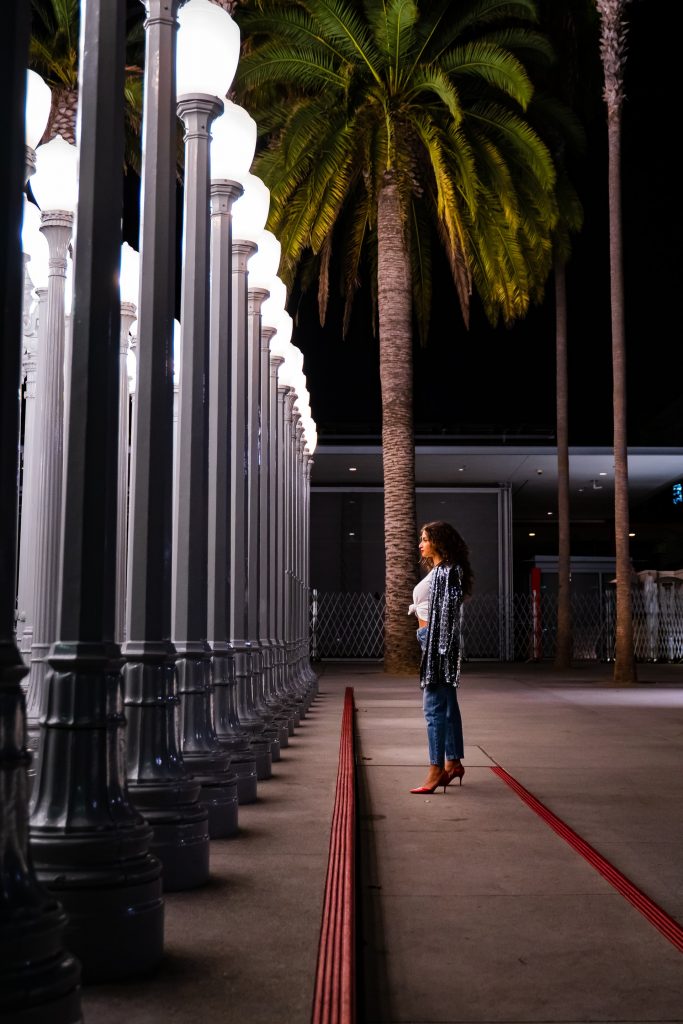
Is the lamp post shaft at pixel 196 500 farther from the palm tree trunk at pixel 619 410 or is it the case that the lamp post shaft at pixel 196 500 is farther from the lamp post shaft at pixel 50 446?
the palm tree trunk at pixel 619 410

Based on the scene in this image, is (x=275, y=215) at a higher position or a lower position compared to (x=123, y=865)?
higher

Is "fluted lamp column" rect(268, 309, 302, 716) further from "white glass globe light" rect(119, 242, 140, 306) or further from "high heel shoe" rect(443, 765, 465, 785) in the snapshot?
"high heel shoe" rect(443, 765, 465, 785)

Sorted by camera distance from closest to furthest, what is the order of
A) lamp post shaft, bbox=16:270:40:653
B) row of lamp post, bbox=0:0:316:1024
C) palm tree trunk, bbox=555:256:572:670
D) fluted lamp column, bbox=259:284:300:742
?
row of lamp post, bbox=0:0:316:1024 < fluted lamp column, bbox=259:284:300:742 < lamp post shaft, bbox=16:270:40:653 < palm tree trunk, bbox=555:256:572:670

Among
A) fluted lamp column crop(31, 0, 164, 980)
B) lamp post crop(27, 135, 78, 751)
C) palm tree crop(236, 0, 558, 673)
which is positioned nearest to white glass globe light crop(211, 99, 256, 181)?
lamp post crop(27, 135, 78, 751)

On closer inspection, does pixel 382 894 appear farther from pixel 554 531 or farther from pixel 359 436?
pixel 554 531

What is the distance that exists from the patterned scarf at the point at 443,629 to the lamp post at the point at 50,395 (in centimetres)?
259

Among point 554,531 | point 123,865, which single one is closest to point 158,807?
point 123,865

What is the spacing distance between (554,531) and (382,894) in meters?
48.2

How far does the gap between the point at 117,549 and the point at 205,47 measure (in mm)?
2739

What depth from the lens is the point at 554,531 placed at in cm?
5247

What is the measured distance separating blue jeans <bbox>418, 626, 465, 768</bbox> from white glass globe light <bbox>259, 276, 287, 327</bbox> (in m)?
3.60

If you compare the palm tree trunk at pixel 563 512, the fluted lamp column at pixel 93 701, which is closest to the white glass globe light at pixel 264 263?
the fluted lamp column at pixel 93 701

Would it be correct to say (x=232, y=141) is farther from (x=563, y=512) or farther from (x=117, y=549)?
(x=563, y=512)

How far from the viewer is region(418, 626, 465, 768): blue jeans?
8211mm
